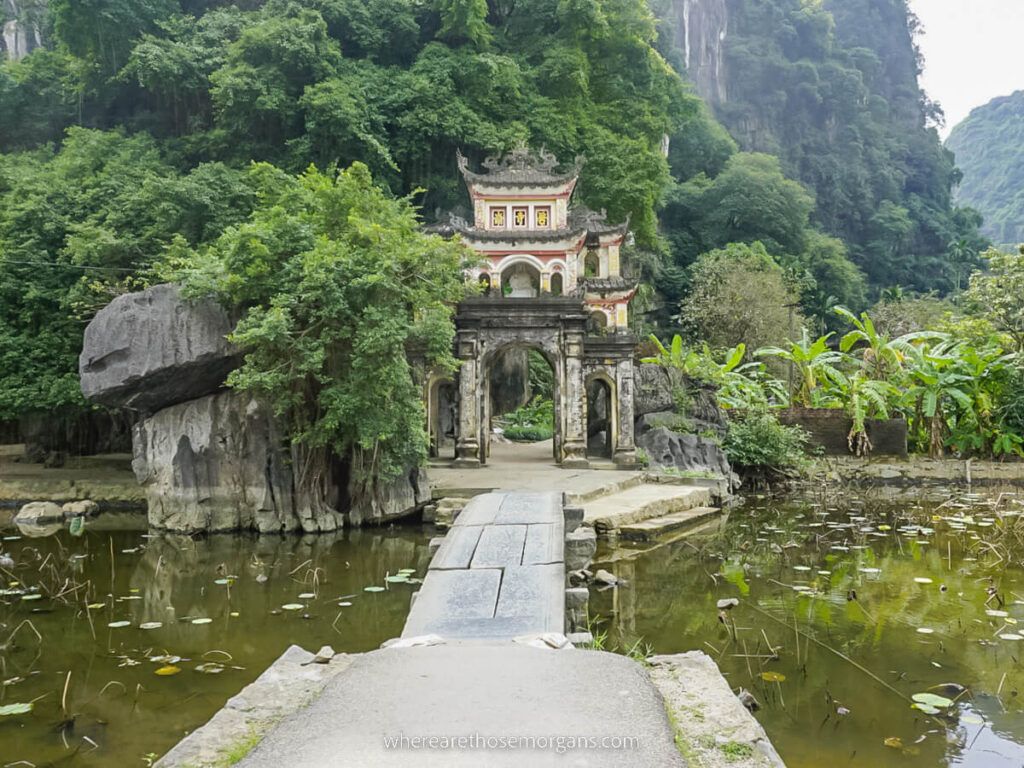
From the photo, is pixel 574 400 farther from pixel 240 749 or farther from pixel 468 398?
pixel 240 749

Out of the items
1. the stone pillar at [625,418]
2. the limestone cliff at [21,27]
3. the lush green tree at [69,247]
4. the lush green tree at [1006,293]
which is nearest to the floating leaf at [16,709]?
the lush green tree at [69,247]

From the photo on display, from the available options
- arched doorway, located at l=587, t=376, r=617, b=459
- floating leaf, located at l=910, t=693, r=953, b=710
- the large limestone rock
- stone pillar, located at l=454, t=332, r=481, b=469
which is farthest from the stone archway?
floating leaf, located at l=910, t=693, r=953, b=710

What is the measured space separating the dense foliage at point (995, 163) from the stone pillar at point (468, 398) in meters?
65.1

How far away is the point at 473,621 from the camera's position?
399cm

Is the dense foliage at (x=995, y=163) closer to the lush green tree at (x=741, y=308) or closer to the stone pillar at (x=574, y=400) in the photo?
the lush green tree at (x=741, y=308)

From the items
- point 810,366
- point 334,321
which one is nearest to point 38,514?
point 334,321

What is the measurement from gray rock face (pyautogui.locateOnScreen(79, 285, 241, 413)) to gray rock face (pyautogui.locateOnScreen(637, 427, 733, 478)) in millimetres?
9460

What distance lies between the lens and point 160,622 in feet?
23.1

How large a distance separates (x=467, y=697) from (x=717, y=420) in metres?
15.9

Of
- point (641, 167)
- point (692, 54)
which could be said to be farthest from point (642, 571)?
point (692, 54)

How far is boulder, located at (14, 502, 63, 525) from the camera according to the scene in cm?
1345

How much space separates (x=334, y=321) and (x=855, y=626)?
794cm

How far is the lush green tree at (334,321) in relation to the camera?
1070 centimetres

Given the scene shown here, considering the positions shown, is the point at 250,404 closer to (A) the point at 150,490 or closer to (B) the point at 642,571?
(A) the point at 150,490
